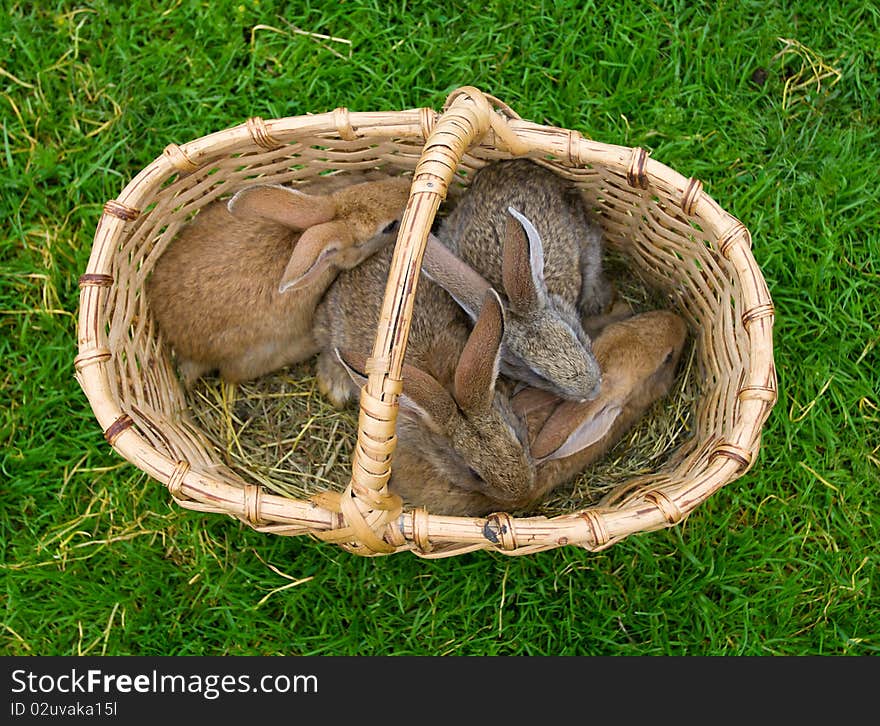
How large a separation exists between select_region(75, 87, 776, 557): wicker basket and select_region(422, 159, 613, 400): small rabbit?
0.11 metres

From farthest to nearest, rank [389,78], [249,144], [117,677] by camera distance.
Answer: [389,78]
[117,677]
[249,144]

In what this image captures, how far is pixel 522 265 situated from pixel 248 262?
1017 mm

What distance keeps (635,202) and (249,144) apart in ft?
4.48

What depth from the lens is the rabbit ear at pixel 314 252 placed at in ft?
9.97

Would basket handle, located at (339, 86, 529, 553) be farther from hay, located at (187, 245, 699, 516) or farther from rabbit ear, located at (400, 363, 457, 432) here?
hay, located at (187, 245, 699, 516)

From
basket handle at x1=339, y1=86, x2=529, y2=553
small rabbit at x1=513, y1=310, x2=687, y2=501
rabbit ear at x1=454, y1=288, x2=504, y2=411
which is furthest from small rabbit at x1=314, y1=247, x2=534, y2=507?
basket handle at x1=339, y1=86, x2=529, y2=553

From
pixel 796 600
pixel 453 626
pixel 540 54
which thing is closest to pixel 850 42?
pixel 540 54

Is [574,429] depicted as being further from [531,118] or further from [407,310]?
[531,118]

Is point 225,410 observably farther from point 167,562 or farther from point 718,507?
point 718,507

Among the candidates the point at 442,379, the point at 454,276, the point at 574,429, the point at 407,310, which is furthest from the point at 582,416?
the point at 407,310

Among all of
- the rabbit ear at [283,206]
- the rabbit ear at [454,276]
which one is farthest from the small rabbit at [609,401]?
the rabbit ear at [283,206]

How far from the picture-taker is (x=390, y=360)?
92.0 inches

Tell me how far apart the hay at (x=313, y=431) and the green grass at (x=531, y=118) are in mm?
274

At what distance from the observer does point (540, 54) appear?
12.3ft
